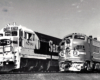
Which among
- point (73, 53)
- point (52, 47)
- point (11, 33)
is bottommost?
point (73, 53)

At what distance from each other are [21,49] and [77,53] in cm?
468

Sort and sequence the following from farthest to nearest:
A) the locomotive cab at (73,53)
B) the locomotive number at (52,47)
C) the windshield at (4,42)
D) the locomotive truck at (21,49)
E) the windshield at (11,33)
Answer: the locomotive number at (52,47) < the windshield at (11,33) < the locomotive cab at (73,53) < the windshield at (4,42) < the locomotive truck at (21,49)

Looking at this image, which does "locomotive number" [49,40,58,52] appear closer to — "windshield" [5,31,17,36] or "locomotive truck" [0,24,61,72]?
"locomotive truck" [0,24,61,72]

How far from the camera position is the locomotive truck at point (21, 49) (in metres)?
14.8

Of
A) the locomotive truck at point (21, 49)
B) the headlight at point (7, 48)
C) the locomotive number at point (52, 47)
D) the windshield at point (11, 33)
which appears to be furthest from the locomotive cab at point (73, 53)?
the headlight at point (7, 48)

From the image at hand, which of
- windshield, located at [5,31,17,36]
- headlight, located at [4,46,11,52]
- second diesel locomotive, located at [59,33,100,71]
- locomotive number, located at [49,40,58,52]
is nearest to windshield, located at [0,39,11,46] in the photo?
headlight, located at [4,46,11,52]

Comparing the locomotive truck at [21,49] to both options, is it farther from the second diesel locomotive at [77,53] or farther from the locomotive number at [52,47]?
the second diesel locomotive at [77,53]

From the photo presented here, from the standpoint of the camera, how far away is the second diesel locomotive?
1534cm

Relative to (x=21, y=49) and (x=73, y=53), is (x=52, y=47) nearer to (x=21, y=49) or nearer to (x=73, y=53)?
(x=73, y=53)

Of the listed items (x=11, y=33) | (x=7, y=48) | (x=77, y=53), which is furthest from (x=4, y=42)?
(x=77, y=53)

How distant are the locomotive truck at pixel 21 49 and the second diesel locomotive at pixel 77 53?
2.15 metres

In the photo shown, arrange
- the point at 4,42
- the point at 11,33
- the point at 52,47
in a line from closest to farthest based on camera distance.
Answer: the point at 4,42
the point at 11,33
the point at 52,47

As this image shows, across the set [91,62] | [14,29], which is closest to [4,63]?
[14,29]

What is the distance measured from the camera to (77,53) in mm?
15438
